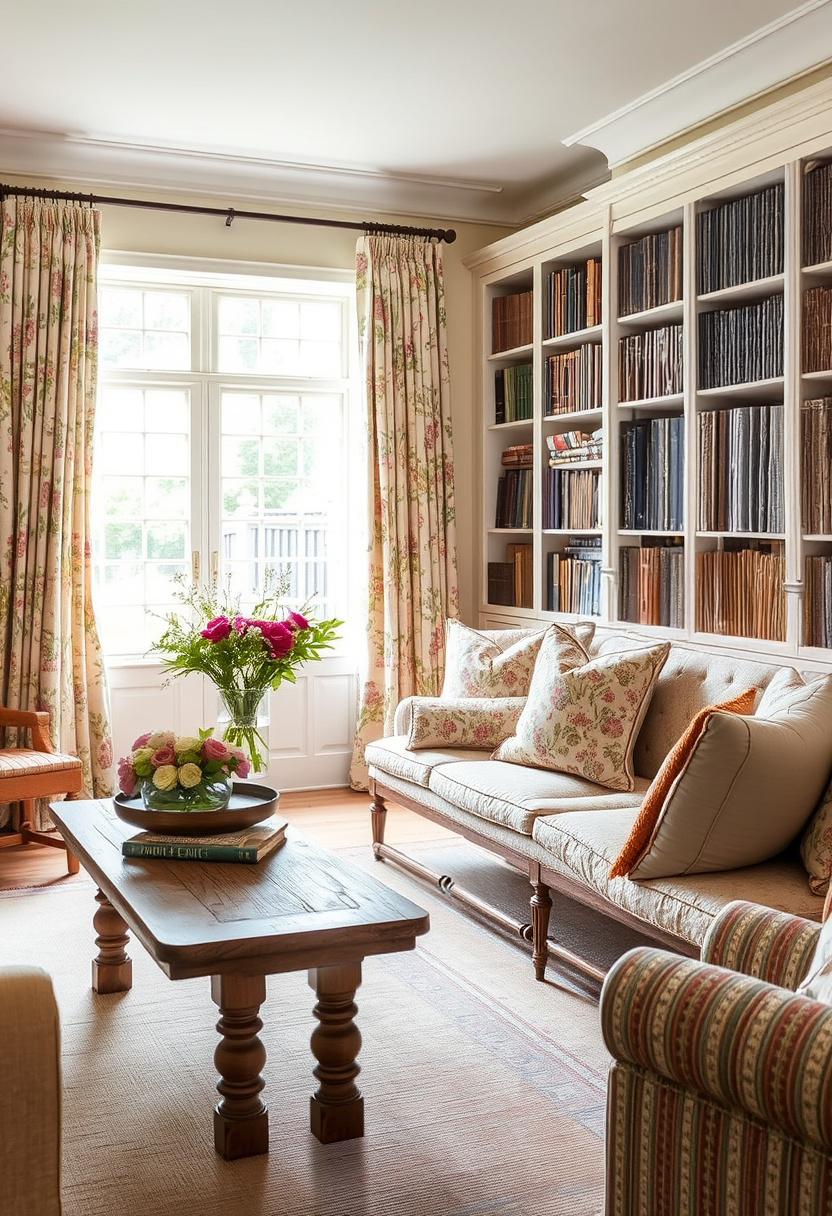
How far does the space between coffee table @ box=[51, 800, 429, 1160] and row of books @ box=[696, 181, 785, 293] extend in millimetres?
2554

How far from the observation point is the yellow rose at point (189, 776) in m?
2.94

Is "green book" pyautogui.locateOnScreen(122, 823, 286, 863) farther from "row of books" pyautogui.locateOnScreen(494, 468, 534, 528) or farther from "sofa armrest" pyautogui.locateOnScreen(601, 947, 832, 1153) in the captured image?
"row of books" pyautogui.locateOnScreen(494, 468, 534, 528)

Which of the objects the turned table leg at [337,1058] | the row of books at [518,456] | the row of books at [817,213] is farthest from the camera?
the row of books at [518,456]

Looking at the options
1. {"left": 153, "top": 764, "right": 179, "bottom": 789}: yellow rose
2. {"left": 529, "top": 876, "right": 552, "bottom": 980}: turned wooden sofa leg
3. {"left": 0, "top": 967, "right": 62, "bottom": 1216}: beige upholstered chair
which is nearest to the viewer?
{"left": 0, "top": 967, "right": 62, "bottom": 1216}: beige upholstered chair

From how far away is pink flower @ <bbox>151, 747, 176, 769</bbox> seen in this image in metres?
2.97

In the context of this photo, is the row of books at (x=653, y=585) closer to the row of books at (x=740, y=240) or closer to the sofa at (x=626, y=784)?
the sofa at (x=626, y=784)

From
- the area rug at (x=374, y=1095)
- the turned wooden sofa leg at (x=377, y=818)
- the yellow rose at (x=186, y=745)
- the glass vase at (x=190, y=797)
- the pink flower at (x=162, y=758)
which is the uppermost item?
the yellow rose at (x=186, y=745)

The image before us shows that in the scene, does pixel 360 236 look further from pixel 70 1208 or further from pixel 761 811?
pixel 70 1208

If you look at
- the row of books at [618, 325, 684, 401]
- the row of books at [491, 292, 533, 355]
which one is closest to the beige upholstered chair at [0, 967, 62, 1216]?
the row of books at [618, 325, 684, 401]

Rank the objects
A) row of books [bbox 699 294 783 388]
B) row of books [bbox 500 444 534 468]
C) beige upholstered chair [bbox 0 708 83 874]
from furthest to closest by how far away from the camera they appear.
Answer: row of books [bbox 500 444 534 468]
beige upholstered chair [bbox 0 708 83 874]
row of books [bbox 699 294 783 388]

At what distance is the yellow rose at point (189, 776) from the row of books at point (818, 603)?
206 cm

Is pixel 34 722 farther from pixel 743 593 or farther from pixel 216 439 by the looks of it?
pixel 743 593

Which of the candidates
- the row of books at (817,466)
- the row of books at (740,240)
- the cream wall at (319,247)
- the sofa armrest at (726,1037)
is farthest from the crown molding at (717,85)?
the sofa armrest at (726,1037)

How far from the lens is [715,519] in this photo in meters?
4.28
